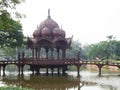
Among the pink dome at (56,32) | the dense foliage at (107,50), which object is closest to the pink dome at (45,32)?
the pink dome at (56,32)

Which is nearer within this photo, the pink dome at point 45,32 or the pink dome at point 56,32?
the pink dome at point 56,32

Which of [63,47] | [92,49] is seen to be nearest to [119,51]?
[92,49]

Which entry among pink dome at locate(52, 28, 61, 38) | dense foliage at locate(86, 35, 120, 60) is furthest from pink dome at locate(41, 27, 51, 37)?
dense foliage at locate(86, 35, 120, 60)

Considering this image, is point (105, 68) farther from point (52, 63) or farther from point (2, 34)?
point (2, 34)

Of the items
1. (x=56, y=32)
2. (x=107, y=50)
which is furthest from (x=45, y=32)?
(x=107, y=50)

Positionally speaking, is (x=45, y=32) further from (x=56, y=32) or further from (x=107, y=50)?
(x=107, y=50)

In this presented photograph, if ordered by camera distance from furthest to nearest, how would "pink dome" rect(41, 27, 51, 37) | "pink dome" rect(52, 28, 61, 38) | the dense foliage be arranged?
1. the dense foliage
2. "pink dome" rect(41, 27, 51, 37)
3. "pink dome" rect(52, 28, 61, 38)

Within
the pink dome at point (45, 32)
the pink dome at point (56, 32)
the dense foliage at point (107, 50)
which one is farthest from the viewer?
the dense foliage at point (107, 50)

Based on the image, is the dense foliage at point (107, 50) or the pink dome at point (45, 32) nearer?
the pink dome at point (45, 32)

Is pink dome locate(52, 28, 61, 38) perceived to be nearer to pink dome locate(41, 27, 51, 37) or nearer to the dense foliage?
pink dome locate(41, 27, 51, 37)

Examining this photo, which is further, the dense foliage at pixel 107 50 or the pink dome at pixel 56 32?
the dense foliage at pixel 107 50

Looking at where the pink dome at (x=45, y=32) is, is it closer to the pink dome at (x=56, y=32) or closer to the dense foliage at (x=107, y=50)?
the pink dome at (x=56, y=32)

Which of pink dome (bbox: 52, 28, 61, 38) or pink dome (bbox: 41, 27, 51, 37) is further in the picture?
pink dome (bbox: 41, 27, 51, 37)

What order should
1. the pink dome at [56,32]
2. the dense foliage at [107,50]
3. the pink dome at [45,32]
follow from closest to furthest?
1. the pink dome at [56,32]
2. the pink dome at [45,32]
3. the dense foliage at [107,50]
